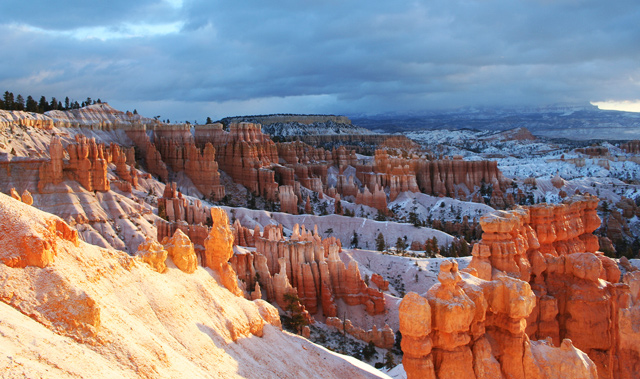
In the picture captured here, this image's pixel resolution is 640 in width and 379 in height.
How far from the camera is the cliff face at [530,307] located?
12930 millimetres

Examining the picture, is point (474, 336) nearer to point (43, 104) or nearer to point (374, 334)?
point (374, 334)

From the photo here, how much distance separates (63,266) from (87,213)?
1162 inches

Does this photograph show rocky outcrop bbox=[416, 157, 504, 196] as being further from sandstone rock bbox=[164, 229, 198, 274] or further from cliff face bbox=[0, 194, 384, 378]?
sandstone rock bbox=[164, 229, 198, 274]

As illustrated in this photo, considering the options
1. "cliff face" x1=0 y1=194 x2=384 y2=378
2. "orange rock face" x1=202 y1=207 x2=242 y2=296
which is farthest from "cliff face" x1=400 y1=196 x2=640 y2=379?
"orange rock face" x1=202 y1=207 x2=242 y2=296

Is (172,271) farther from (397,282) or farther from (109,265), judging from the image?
(397,282)

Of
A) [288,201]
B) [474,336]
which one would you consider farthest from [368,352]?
[288,201]

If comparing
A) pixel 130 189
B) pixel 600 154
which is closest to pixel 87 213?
pixel 130 189

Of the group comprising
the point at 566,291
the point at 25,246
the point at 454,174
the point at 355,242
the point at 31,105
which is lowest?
the point at 355,242

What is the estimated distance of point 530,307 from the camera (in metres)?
13.8

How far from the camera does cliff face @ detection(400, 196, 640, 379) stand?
12.9 meters

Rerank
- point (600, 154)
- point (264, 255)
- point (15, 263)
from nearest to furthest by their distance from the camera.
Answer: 1. point (15, 263)
2. point (264, 255)
3. point (600, 154)

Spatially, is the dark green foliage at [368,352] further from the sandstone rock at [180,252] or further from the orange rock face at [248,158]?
the orange rock face at [248,158]

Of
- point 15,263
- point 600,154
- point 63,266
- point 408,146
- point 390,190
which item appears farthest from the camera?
point 408,146

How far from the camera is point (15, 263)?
977 centimetres
